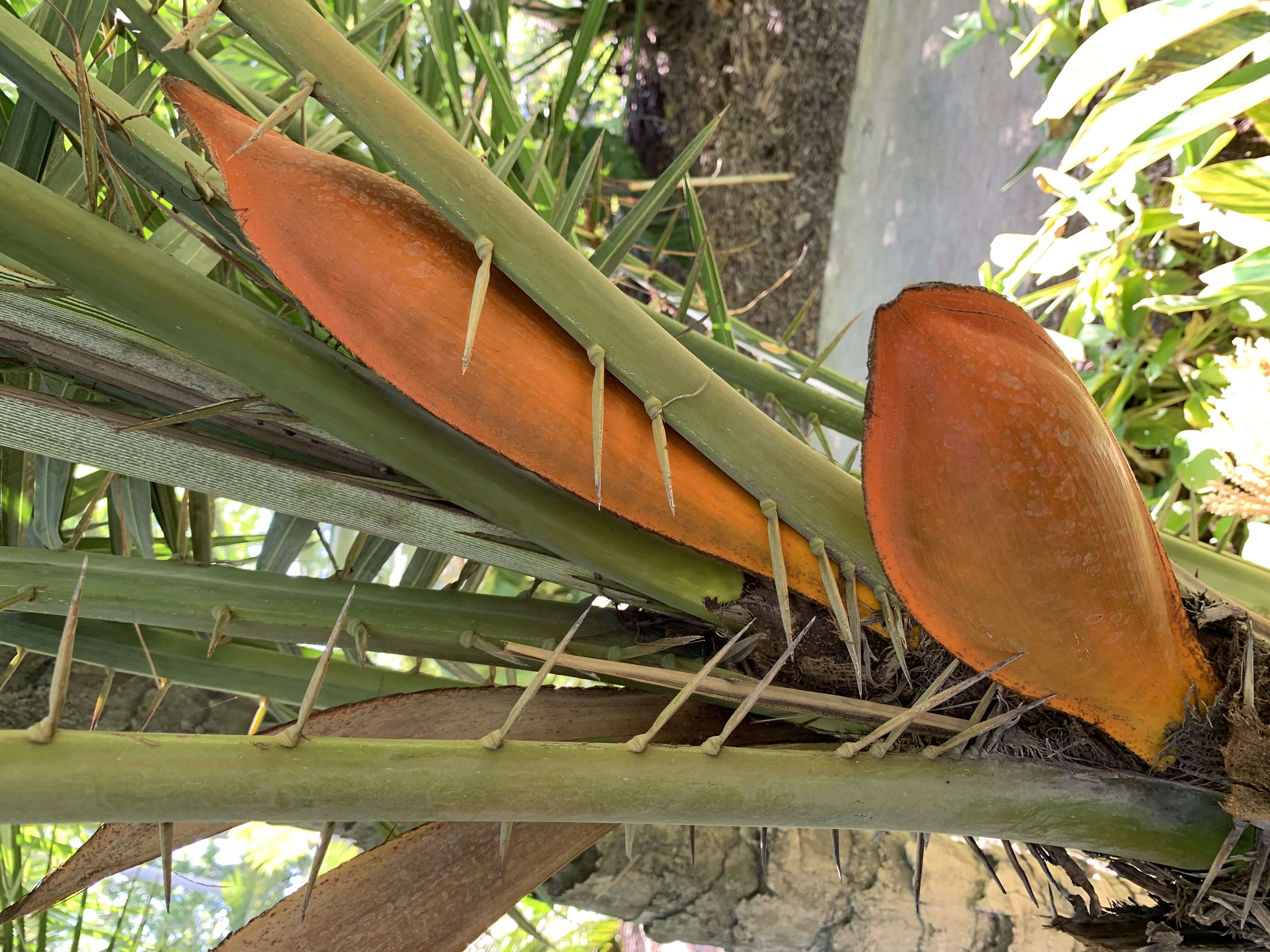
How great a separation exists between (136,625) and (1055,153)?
1.30m

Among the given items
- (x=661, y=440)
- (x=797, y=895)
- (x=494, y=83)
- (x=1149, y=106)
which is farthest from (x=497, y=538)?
(x=1149, y=106)

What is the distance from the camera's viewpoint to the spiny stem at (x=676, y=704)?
14.3 inches

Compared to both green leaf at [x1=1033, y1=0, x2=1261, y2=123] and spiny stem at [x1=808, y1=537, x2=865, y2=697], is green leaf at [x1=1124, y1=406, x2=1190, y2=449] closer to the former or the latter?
green leaf at [x1=1033, y1=0, x2=1261, y2=123]

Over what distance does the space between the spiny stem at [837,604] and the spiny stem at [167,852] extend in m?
0.28

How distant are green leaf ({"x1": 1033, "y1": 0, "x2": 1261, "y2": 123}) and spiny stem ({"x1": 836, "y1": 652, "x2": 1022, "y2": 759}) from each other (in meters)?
0.50

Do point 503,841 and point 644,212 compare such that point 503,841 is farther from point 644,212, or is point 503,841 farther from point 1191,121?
point 1191,121

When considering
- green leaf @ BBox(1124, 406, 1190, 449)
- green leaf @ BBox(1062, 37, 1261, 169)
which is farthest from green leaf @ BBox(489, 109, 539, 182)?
green leaf @ BBox(1124, 406, 1190, 449)

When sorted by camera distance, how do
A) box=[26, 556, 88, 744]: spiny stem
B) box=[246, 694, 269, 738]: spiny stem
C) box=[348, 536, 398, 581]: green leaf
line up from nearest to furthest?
box=[26, 556, 88, 744]: spiny stem < box=[246, 694, 269, 738]: spiny stem < box=[348, 536, 398, 581]: green leaf

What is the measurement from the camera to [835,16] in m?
2.23

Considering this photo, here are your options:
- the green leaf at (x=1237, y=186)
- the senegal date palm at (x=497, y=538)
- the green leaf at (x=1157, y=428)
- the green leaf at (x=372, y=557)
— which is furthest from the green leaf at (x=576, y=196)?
Result: the green leaf at (x=1157, y=428)

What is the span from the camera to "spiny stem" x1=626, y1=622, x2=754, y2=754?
36 centimetres

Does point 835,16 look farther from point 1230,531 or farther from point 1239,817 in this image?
point 1239,817

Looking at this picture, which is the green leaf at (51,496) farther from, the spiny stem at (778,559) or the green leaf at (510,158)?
the spiny stem at (778,559)

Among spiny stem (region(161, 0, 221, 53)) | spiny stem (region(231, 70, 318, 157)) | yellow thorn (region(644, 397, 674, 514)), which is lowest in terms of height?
yellow thorn (region(644, 397, 674, 514))
